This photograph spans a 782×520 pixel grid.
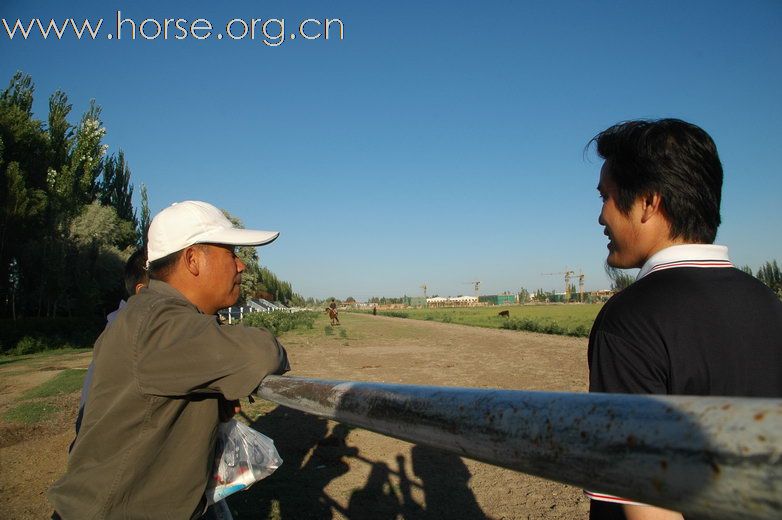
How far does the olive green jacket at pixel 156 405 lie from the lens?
1.48m

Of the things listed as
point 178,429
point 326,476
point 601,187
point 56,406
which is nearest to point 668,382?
point 601,187

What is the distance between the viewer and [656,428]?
48 centimetres

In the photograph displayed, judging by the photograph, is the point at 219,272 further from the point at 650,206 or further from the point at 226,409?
the point at 650,206

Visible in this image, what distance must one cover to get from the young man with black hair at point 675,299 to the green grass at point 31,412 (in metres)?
9.61

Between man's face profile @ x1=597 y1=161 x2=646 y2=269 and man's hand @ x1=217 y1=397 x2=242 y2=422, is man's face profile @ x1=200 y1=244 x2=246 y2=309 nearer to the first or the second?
man's hand @ x1=217 y1=397 x2=242 y2=422

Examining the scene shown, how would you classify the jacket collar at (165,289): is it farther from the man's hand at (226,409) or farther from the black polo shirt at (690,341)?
the black polo shirt at (690,341)

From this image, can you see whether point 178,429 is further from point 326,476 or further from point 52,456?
point 52,456

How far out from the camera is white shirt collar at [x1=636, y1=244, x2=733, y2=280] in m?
1.33

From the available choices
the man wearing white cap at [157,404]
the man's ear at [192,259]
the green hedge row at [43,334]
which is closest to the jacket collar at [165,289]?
the man wearing white cap at [157,404]

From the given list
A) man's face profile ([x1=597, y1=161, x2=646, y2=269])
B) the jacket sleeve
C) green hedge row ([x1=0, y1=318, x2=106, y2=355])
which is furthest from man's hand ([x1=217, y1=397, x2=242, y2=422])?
green hedge row ([x1=0, y1=318, x2=106, y2=355])

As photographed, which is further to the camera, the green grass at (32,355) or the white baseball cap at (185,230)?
the green grass at (32,355)

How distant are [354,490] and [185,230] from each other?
4386mm

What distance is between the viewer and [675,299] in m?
1.23

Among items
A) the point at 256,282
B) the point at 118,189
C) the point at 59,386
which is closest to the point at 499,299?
the point at 256,282
